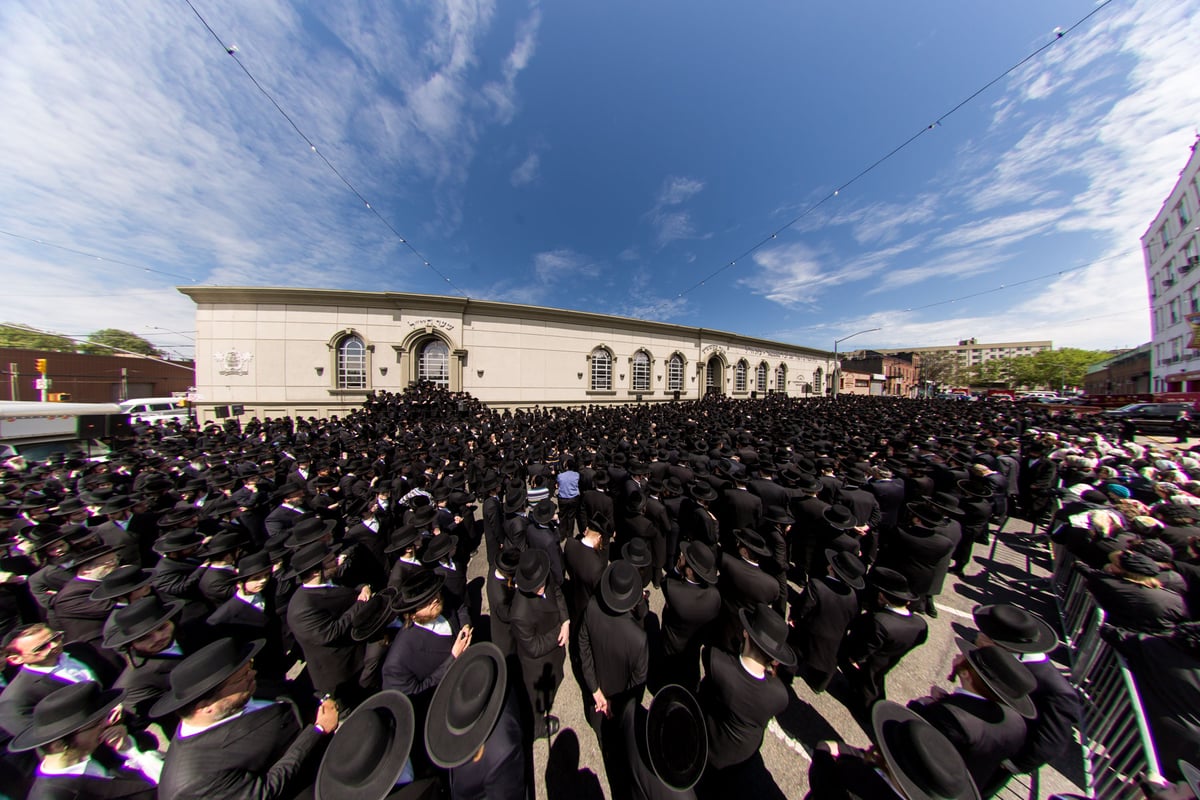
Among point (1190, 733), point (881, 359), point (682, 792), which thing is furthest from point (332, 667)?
point (881, 359)

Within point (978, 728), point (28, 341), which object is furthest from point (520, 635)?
point (28, 341)

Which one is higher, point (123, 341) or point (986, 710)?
point (123, 341)

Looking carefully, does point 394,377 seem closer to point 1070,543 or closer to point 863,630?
point 863,630

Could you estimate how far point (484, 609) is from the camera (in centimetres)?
470

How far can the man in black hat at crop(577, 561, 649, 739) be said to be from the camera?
8.66ft

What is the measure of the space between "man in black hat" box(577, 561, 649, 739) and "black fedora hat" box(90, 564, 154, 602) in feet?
13.1

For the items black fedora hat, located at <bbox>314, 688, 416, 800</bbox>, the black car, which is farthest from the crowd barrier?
the black car

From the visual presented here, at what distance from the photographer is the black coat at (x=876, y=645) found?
293 cm

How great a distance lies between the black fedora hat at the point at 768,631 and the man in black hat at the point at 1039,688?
1.24 metres

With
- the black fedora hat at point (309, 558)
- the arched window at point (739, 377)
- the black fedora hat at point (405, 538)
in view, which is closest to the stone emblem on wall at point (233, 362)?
the black fedora hat at point (405, 538)

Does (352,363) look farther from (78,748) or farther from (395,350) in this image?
(78,748)

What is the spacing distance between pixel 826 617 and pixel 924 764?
190 centimetres

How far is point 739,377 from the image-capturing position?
94.3ft

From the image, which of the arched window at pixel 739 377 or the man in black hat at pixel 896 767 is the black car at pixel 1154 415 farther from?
the man in black hat at pixel 896 767
